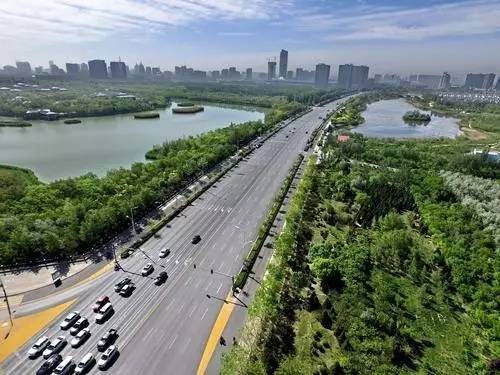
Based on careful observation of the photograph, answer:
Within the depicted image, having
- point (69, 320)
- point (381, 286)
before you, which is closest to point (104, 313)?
point (69, 320)

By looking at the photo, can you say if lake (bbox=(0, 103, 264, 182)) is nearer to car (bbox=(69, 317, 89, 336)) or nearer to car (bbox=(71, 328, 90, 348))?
car (bbox=(69, 317, 89, 336))

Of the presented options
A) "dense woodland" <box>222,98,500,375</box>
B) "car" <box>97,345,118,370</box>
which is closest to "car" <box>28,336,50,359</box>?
"car" <box>97,345,118,370</box>

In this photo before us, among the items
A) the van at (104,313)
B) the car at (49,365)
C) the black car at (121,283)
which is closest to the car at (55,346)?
the car at (49,365)

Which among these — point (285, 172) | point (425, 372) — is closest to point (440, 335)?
point (425, 372)

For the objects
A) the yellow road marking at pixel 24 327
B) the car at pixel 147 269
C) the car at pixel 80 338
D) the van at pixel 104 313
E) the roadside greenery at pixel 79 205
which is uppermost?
the roadside greenery at pixel 79 205

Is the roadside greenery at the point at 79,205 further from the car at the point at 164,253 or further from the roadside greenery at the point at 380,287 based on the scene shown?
the roadside greenery at the point at 380,287

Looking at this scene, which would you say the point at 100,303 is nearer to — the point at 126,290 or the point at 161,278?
the point at 126,290

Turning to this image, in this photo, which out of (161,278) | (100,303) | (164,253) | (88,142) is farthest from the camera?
(88,142)
